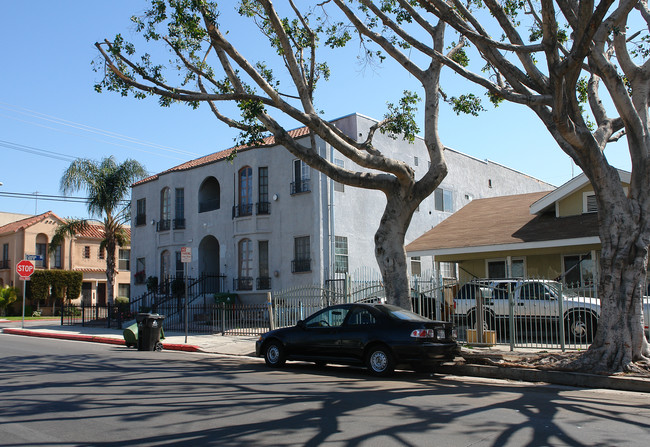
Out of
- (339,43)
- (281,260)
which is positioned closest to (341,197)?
(281,260)

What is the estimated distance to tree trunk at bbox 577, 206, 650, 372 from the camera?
10594 millimetres

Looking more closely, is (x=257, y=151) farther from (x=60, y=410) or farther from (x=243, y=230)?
(x=60, y=410)

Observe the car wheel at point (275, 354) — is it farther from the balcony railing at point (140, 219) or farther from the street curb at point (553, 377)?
the balcony railing at point (140, 219)

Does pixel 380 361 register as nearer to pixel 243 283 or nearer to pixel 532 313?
pixel 532 313

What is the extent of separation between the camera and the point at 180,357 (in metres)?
15.0

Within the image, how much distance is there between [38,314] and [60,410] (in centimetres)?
3806

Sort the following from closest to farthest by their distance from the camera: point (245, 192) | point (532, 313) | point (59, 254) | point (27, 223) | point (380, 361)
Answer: point (380, 361), point (532, 313), point (245, 192), point (27, 223), point (59, 254)

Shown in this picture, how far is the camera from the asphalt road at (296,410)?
248 inches

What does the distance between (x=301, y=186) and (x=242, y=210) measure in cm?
354

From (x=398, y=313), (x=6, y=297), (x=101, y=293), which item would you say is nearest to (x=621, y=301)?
(x=398, y=313)

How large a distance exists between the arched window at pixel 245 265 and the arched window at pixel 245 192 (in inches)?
52.8

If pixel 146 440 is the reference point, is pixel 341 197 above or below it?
above

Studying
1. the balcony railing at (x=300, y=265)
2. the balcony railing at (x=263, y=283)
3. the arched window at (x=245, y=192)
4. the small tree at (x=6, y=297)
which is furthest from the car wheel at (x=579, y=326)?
the small tree at (x=6, y=297)

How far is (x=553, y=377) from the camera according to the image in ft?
35.4
